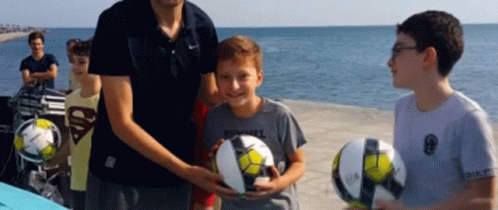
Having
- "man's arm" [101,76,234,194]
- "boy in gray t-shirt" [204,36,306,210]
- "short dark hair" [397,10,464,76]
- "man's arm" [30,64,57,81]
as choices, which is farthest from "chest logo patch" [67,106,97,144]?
"man's arm" [30,64,57,81]

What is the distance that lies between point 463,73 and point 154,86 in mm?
54070

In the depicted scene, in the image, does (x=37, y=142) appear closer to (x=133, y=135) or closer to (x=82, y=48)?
(x=82, y=48)

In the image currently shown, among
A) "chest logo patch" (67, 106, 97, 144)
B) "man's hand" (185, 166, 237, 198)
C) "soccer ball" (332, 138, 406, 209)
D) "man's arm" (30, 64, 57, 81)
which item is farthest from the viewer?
"man's arm" (30, 64, 57, 81)

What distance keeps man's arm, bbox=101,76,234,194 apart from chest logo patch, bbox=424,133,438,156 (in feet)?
3.28

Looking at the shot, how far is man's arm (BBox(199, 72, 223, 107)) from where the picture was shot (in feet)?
12.8

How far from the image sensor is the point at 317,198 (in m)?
9.00

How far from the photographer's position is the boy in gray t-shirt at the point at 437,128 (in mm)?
3057

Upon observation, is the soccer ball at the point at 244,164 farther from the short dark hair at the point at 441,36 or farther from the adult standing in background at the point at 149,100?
the short dark hair at the point at 441,36

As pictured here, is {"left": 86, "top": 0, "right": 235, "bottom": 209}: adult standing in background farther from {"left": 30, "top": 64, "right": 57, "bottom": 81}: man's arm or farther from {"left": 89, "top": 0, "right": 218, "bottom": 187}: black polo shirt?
{"left": 30, "top": 64, "right": 57, "bottom": 81}: man's arm

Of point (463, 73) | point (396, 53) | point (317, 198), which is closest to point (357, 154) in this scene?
point (396, 53)

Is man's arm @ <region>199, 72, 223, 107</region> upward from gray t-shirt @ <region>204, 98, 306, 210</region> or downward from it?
upward

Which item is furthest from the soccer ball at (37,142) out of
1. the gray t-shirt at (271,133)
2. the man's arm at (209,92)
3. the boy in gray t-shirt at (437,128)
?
the boy in gray t-shirt at (437,128)

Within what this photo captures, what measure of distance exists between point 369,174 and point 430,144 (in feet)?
1.07

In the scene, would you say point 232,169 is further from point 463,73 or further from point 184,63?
point 463,73
